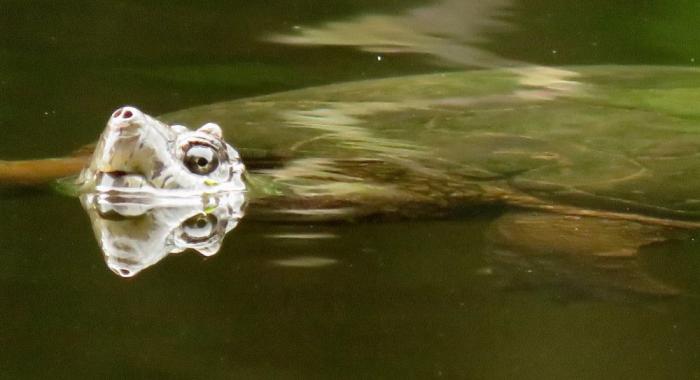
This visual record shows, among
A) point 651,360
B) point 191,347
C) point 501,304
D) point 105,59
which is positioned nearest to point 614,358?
point 651,360

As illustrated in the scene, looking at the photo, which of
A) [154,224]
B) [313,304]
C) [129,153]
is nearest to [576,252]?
[313,304]

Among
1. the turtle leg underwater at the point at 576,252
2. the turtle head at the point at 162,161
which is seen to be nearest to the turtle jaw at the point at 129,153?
the turtle head at the point at 162,161

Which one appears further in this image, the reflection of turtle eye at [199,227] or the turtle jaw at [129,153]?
the turtle jaw at [129,153]

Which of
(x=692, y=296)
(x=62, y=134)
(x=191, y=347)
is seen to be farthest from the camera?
(x=62, y=134)

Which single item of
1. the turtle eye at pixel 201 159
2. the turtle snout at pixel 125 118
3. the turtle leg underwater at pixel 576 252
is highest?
the turtle snout at pixel 125 118

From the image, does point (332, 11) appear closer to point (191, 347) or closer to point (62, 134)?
point (62, 134)

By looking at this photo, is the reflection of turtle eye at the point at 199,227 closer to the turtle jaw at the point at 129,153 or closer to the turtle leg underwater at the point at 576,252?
the turtle jaw at the point at 129,153
